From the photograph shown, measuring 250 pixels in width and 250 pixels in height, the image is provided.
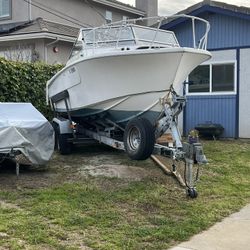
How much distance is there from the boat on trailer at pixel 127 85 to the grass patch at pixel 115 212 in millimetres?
835

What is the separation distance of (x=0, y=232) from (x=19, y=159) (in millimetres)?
3040

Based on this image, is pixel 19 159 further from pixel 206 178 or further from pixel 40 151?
pixel 206 178

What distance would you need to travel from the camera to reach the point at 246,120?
15.0 m

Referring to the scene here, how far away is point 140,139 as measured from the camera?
27.2 ft

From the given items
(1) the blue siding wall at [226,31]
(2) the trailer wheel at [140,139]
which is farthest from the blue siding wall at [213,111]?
(2) the trailer wheel at [140,139]

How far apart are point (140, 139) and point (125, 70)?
5.04ft

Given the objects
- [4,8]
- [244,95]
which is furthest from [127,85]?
[4,8]

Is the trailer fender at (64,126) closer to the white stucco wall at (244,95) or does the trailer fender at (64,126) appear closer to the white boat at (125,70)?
the white boat at (125,70)

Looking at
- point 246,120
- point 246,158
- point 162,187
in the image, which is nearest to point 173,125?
point 162,187

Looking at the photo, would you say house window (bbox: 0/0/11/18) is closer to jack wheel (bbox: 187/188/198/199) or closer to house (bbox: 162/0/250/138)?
house (bbox: 162/0/250/138)

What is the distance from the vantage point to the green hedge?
466 inches

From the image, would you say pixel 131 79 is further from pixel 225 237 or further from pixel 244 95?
pixel 244 95

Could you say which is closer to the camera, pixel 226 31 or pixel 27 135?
pixel 27 135

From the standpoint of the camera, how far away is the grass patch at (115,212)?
18.8 feet
